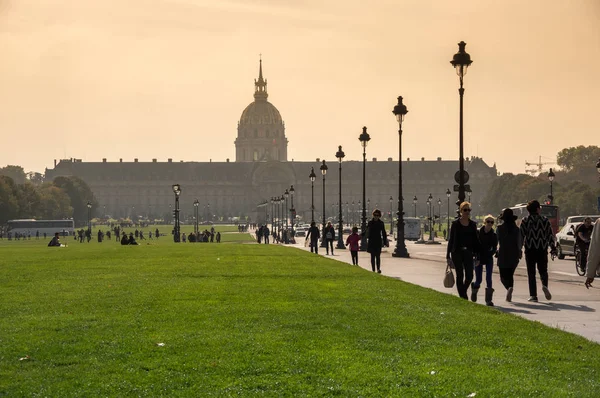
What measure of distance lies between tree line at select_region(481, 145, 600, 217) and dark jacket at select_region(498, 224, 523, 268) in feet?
345

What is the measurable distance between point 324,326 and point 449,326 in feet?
4.61

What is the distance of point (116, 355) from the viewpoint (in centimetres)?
1091

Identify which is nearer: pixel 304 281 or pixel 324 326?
pixel 324 326

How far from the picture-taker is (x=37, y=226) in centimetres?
12019

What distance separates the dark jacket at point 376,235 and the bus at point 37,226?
295 ft

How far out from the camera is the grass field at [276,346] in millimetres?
9266

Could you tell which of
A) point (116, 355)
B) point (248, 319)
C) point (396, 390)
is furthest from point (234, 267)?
point (396, 390)

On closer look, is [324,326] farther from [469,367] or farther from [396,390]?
[396,390]

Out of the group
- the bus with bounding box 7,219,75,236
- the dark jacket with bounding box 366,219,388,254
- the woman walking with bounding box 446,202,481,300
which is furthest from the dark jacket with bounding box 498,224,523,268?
the bus with bounding box 7,219,75,236

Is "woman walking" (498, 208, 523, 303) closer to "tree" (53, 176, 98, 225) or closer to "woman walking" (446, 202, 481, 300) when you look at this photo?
"woman walking" (446, 202, 481, 300)

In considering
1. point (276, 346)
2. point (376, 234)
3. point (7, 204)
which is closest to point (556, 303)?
point (276, 346)

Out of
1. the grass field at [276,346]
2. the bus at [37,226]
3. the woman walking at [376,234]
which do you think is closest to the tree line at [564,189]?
the bus at [37,226]

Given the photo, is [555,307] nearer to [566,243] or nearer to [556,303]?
[556,303]

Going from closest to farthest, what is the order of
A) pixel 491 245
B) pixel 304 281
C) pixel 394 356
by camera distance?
pixel 394 356 → pixel 491 245 → pixel 304 281
